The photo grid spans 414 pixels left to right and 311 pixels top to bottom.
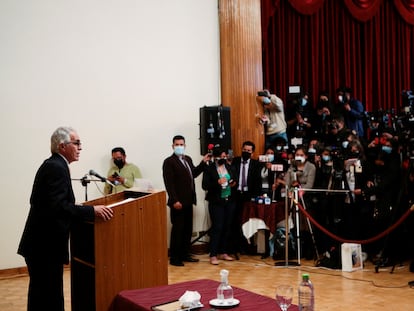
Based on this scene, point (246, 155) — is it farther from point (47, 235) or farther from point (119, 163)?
point (47, 235)

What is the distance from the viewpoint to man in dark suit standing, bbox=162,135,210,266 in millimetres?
7051

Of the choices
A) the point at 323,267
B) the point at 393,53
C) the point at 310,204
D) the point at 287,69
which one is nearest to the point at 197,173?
the point at 310,204

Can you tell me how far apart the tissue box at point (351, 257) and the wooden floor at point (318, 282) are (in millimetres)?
93

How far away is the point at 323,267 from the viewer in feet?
21.6

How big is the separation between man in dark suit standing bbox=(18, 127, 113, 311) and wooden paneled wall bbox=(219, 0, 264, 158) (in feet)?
15.8

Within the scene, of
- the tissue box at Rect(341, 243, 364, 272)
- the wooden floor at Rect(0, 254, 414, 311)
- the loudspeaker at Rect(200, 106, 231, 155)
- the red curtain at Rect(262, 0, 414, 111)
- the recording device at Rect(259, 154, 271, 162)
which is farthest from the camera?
the red curtain at Rect(262, 0, 414, 111)

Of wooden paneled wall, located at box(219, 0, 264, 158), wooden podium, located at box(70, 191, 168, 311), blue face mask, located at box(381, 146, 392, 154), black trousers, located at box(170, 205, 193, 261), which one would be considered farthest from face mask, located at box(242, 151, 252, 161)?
wooden podium, located at box(70, 191, 168, 311)

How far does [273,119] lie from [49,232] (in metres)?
5.24

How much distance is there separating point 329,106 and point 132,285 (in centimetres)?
573

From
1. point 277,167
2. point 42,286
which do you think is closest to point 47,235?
point 42,286

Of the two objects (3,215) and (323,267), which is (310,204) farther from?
(3,215)

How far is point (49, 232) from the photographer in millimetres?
3348

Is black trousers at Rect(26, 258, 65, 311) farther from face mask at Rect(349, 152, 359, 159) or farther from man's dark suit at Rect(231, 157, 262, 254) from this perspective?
face mask at Rect(349, 152, 359, 159)

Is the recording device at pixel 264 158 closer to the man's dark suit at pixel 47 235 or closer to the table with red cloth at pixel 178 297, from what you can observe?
the table with red cloth at pixel 178 297
